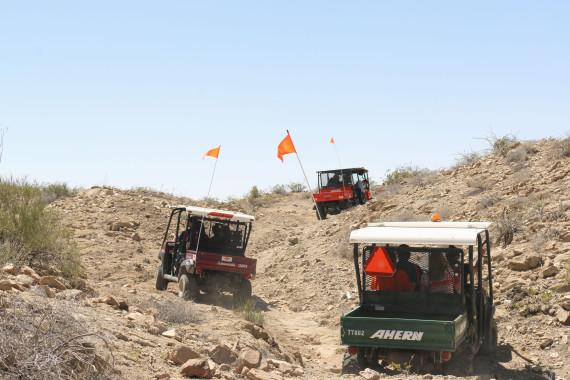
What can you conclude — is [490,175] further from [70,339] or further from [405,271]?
[70,339]

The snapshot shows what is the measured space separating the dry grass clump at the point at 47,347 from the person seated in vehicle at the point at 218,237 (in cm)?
798

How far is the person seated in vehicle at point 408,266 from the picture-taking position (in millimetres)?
7852

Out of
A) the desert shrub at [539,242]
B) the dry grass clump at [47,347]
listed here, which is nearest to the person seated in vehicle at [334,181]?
the desert shrub at [539,242]

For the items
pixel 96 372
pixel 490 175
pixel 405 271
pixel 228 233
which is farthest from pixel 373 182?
pixel 96 372

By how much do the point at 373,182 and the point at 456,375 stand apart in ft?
95.5

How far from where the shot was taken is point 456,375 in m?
7.23

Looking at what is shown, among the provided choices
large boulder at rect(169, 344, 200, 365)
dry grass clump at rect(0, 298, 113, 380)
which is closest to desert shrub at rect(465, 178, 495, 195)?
large boulder at rect(169, 344, 200, 365)

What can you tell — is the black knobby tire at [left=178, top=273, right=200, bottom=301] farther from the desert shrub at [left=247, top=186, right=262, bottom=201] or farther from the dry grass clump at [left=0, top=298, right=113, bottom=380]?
the desert shrub at [left=247, top=186, right=262, bottom=201]

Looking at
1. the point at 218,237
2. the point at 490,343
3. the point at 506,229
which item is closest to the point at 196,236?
the point at 218,237

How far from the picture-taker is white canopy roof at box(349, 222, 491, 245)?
726 centimetres

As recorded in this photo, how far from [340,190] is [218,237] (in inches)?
477

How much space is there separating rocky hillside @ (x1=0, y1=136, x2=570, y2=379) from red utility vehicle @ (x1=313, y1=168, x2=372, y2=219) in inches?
59.2

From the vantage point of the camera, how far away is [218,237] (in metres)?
13.9

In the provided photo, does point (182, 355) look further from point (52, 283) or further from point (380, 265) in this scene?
point (52, 283)
